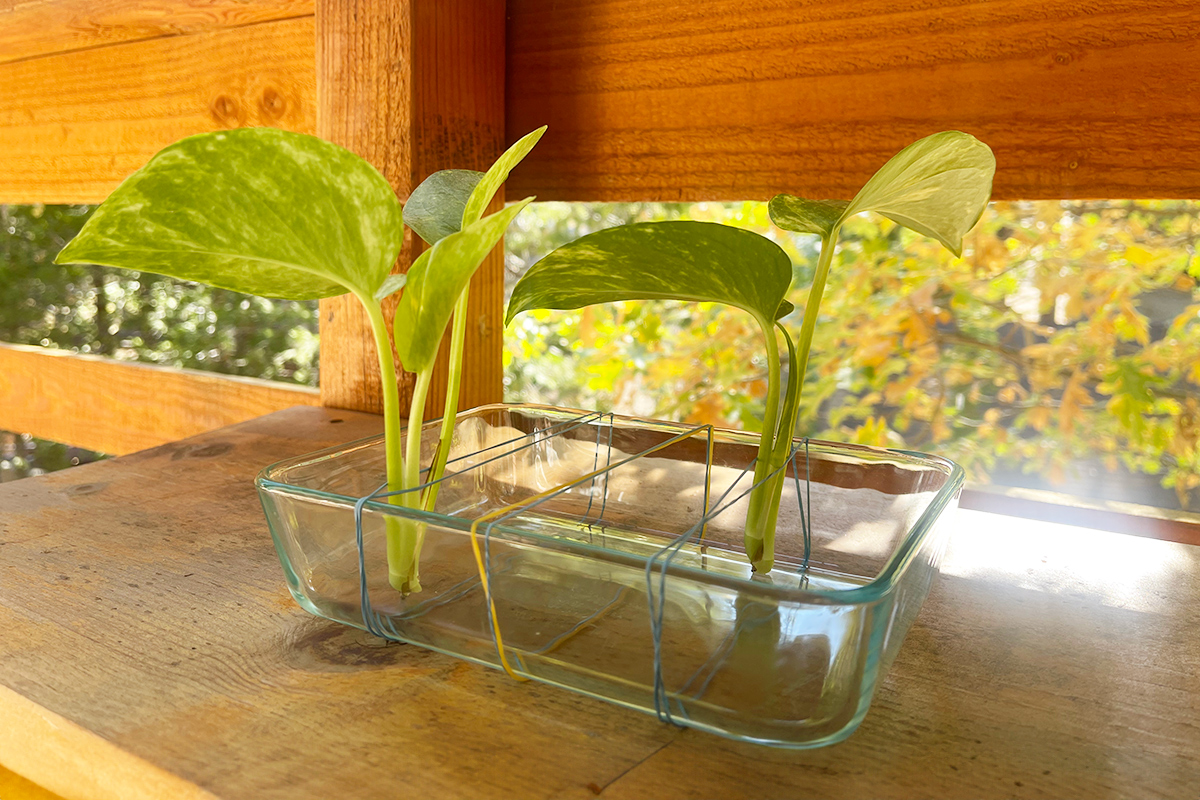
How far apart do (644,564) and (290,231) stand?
0.58ft

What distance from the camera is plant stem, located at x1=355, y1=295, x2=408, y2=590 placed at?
372mm

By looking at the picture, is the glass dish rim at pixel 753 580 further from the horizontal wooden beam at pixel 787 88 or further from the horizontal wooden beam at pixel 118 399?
the horizontal wooden beam at pixel 118 399

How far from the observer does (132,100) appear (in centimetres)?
108

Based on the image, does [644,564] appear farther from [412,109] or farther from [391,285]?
[412,109]

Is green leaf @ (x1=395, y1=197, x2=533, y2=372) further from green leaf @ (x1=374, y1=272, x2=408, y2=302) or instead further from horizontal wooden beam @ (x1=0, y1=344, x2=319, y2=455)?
horizontal wooden beam @ (x1=0, y1=344, x2=319, y2=455)

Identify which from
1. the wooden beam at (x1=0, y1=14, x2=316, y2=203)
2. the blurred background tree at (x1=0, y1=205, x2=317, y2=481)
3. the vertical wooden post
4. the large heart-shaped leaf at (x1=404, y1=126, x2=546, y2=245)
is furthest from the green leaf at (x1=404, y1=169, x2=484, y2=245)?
the blurred background tree at (x1=0, y1=205, x2=317, y2=481)

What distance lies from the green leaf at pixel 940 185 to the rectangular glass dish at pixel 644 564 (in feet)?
0.38

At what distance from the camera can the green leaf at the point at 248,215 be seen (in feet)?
0.98

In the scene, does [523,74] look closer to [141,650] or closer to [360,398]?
[360,398]

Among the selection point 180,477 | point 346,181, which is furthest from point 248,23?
point 346,181

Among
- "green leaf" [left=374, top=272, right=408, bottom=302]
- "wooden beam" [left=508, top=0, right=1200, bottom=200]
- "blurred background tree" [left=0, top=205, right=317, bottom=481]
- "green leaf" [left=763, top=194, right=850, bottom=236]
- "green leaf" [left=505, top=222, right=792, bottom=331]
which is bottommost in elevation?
"blurred background tree" [left=0, top=205, right=317, bottom=481]

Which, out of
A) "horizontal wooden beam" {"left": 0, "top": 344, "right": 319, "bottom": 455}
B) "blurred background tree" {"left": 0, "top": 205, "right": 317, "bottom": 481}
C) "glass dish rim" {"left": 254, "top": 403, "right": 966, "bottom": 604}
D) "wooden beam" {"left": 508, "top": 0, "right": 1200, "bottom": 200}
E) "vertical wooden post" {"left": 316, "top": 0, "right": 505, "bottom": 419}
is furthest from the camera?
"blurred background tree" {"left": 0, "top": 205, "right": 317, "bottom": 481}

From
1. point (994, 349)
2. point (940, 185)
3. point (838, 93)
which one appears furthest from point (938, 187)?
point (994, 349)

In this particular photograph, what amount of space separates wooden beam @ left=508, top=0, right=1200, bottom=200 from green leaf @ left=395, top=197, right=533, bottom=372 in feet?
1.44
